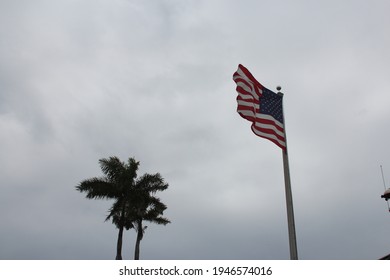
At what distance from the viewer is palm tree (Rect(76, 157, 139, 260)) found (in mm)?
36469

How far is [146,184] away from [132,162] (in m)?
2.65

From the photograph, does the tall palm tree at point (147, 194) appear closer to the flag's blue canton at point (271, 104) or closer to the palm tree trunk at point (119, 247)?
the palm tree trunk at point (119, 247)

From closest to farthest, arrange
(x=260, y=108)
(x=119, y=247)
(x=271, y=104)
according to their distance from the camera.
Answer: (x=260, y=108) → (x=271, y=104) → (x=119, y=247)

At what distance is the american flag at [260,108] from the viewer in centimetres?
1287

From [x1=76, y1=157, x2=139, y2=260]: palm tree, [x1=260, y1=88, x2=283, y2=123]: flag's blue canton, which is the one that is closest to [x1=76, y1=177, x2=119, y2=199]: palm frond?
[x1=76, y1=157, x2=139, y2=260]: palm tree

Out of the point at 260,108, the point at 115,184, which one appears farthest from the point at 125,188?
the point at 260,108

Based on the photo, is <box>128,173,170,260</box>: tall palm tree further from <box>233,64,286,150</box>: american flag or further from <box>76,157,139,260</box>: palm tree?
<box>233,64,286,150</box>: american flag

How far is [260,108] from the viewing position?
532 inches

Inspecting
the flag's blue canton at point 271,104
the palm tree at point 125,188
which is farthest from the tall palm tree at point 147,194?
the flag's blue canton at point 271,104

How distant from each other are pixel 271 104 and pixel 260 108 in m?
0.49

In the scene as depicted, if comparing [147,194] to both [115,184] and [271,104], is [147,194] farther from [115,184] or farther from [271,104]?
[271,104]

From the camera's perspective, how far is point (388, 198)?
66.6 feet
